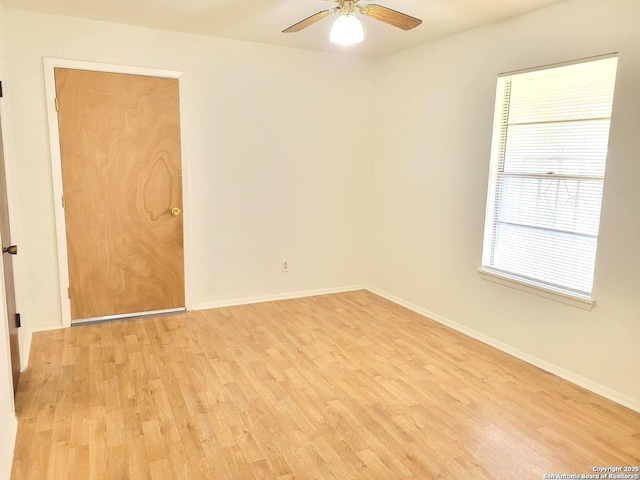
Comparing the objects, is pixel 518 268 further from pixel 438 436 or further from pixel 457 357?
pixel 438 436

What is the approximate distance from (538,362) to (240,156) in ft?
9.96

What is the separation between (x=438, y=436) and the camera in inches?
94.1

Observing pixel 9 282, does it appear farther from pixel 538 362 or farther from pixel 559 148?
pixel 559 148

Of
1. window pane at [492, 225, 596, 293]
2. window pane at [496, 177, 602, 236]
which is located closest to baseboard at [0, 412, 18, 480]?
window pane at [492, 225, 596, 293]

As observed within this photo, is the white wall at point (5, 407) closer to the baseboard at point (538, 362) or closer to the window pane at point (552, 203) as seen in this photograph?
the baseboard at point (538, 362)

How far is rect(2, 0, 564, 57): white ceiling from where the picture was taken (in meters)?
3.08

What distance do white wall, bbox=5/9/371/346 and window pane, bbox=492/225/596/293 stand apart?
1.80m

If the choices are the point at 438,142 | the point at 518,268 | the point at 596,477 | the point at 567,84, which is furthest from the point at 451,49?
the point at 596,477

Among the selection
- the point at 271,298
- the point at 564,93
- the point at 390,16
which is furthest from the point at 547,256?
the point at 271,298

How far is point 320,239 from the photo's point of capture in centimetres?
484

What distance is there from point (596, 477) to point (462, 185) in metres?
2.32

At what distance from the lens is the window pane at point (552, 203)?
2947 mm

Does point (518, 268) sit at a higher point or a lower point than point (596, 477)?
higher

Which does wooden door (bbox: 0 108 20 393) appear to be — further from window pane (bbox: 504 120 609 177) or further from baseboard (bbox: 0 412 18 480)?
window pane (bbox: 504 120 609 177)
